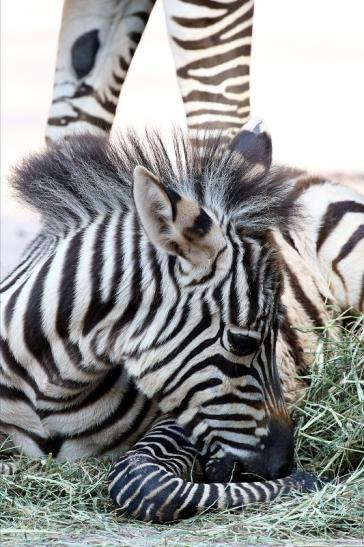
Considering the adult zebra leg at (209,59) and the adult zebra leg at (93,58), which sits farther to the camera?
the adult zebra leg at (93,58)

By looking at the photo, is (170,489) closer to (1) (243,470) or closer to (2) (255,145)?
(1) (243,470)

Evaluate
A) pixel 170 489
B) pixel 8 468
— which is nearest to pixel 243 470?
pixel 170 489

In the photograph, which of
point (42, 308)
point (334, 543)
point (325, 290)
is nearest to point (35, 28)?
point (325, 290)

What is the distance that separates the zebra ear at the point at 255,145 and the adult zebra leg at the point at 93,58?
267cm

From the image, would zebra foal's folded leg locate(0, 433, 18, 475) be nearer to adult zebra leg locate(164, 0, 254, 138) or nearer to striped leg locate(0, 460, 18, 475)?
striped leg locate(0, 460, 18, 475)

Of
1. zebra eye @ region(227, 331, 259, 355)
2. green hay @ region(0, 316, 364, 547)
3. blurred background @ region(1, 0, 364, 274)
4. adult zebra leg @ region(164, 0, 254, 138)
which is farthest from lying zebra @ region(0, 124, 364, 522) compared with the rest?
blurred background @ region(1, 0, 364, 274)

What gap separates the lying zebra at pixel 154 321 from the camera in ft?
20.0

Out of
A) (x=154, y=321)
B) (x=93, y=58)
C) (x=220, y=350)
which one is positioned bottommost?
(x=220, y=350)

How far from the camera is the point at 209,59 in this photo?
9047mm

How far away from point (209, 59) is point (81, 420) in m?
3.48

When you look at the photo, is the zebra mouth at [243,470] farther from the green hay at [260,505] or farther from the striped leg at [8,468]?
the striped leg at [8,468]

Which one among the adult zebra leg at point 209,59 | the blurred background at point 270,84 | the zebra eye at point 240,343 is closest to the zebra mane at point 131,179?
the zebra eye at point 240,343

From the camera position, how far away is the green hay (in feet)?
18.1

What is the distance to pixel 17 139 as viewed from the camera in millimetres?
15531
